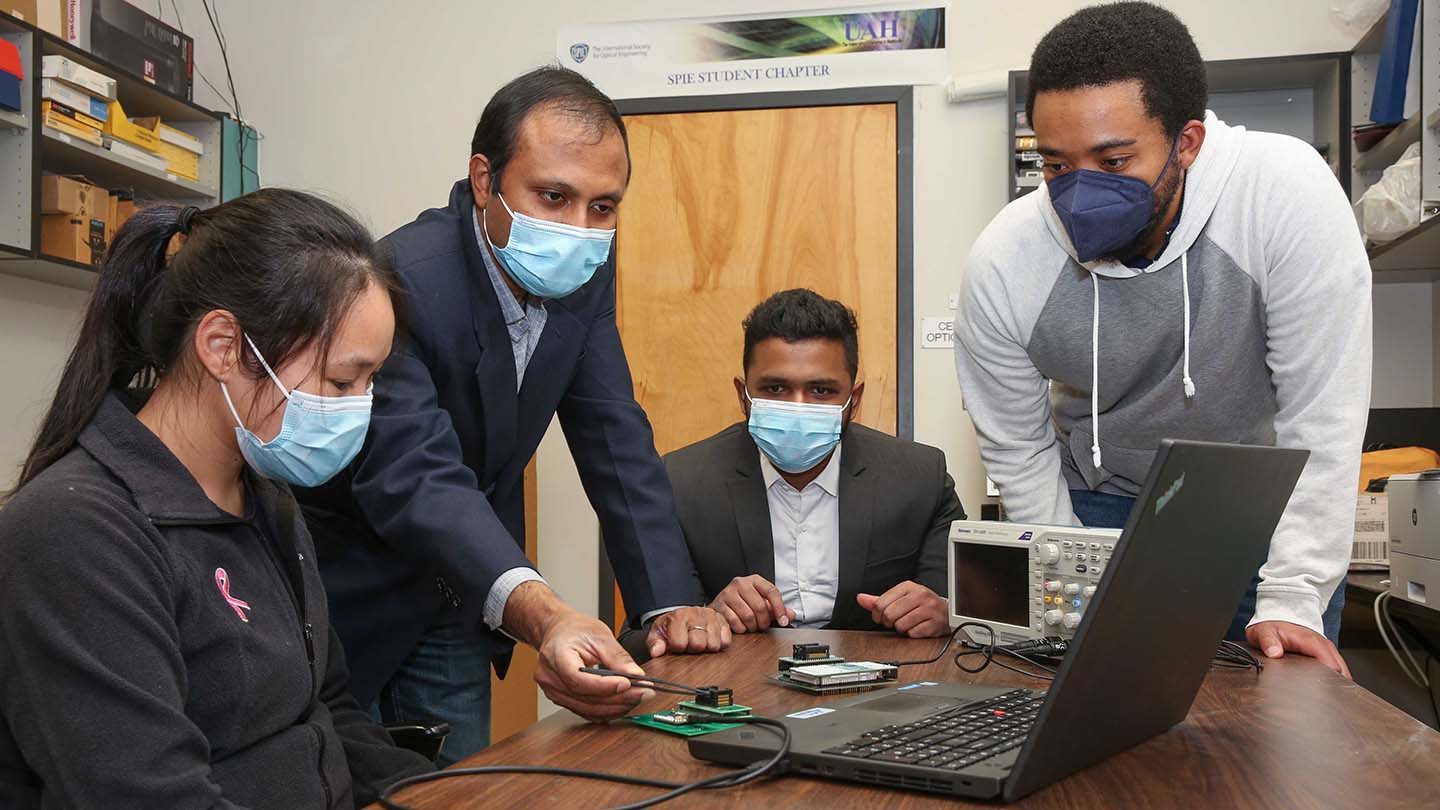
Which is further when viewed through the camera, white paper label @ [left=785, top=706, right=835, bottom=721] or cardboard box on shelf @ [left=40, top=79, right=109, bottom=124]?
cardboard box on shelf @ [left=40, top=79, right=109, bottom=124]

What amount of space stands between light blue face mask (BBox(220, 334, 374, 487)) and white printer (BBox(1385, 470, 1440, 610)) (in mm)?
1810

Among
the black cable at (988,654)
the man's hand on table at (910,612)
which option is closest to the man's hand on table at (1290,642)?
the black cable at (988,654)

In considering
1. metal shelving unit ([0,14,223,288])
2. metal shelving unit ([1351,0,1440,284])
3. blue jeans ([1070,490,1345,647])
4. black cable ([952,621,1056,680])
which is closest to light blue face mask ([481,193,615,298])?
black cable ([952,621,1056,680])

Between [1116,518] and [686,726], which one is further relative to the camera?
[1116,518]

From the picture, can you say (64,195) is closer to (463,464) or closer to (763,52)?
(763,52)

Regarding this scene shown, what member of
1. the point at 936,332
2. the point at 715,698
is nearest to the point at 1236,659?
the point at 715,698

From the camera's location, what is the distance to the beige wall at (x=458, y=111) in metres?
3.16

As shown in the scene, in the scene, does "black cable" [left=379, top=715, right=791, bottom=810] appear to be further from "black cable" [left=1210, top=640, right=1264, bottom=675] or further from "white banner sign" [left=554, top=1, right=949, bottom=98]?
"white banner sign" [left=554, top=1, right=949, bottom=98]

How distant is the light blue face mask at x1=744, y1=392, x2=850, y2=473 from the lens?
1.90 metres

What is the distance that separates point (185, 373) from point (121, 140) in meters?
2.40

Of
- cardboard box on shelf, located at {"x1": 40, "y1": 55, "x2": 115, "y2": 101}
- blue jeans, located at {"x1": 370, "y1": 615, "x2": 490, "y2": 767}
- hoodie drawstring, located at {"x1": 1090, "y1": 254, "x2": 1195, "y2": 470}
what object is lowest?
blue jeans, located at {"x1": 370, "y1": 615, "x2": 490, "y2": 767}

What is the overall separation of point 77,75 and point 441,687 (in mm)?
2122

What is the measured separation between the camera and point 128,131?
3.06m

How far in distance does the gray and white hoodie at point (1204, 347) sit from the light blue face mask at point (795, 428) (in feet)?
0.96
